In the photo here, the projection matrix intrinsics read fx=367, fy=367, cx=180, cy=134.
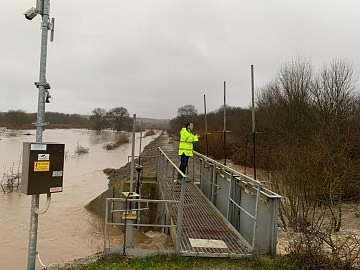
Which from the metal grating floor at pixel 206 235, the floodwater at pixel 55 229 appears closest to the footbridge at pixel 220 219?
the metal grating floor at pixel 206 235

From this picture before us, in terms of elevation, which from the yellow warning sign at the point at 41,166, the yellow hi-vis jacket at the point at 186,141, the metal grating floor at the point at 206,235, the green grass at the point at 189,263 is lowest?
the green grass at the point at 189,263

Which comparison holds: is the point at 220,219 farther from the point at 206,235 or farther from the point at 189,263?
the point at 189,263

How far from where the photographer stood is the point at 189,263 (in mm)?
5484

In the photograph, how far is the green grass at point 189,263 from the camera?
17.5 feet

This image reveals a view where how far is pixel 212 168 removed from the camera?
9.63 m

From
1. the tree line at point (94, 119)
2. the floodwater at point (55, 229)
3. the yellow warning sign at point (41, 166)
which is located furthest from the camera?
the tree line at point (94, 119)

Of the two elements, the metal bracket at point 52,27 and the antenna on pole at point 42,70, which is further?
the metal bracket at point 52,27

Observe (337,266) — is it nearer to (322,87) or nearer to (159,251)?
(159,251)

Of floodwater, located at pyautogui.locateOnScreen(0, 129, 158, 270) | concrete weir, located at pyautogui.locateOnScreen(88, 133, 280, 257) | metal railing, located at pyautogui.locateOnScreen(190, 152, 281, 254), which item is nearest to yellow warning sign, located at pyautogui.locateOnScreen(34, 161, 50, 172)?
concrete weir, located at pyautogui.locateOnScreen(88, 133, 280, 257)

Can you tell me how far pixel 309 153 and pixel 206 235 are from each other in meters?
4.23

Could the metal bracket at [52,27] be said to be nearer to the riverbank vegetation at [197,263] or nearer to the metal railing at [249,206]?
the riverbank vegetation at [197,263]

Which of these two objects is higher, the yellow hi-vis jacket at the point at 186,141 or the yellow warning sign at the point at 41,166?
the yellow hi-vis jacket at the point at 186,141

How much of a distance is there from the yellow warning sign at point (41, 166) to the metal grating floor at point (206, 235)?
2.39 metres

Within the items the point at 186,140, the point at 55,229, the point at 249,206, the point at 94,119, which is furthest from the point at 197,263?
the point at 94,119
